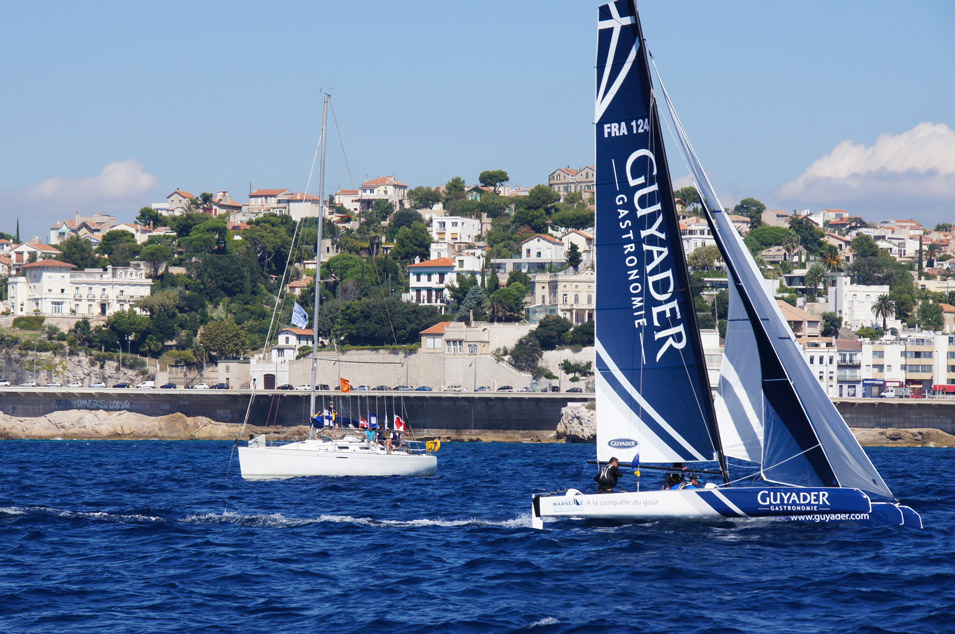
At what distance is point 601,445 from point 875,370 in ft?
245

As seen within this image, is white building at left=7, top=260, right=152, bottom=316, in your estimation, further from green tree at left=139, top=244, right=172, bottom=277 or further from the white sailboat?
the white sailboat

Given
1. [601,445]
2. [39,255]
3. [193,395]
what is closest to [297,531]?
[601,445]

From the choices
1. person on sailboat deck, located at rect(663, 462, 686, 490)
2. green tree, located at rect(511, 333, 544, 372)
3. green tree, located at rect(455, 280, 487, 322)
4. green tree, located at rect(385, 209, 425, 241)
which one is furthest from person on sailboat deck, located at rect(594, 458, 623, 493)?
green tree, located at rect(385, 209, 425, 241)

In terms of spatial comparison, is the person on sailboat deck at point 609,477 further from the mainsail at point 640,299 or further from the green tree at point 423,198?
the green tree at point 423,198

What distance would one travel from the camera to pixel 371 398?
6994 centimetres

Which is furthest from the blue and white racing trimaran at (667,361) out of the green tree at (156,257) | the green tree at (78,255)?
the green tree at (78,255)

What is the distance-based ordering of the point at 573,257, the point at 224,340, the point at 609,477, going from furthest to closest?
1. the point at 573,257
2. the point at 224,340
3. the point at 609,477

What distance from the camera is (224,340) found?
9506 cm

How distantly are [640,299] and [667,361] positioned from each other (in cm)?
106

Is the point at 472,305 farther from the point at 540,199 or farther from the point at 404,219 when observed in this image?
the point at 540,199

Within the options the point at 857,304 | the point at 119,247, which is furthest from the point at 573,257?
the point at 119,247

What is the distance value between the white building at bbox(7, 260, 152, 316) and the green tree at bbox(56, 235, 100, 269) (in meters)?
15.1

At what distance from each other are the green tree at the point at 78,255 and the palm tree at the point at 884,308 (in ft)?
291

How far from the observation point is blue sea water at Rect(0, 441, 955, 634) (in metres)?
12.6
